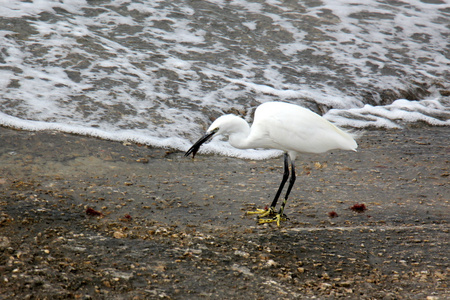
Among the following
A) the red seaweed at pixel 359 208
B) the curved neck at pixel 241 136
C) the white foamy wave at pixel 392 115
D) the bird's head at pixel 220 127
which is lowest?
the white foamy wave at pixel 392 115

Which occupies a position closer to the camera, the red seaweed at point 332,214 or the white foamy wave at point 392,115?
the red seaweed at point 332,214

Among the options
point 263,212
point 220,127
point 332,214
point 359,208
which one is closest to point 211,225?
point 263,212

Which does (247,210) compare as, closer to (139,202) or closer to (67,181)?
(139,202)

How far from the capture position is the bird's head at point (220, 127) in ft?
12.8

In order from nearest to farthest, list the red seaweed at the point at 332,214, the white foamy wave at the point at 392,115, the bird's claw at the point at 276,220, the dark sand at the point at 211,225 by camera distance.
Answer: the dark sand at the point at 211,225 < the bird's claw at the point at 276,220 < the red seaweed at the point at 332,214 < the white foamy wave at the point at 392,115

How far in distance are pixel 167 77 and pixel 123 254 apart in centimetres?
394

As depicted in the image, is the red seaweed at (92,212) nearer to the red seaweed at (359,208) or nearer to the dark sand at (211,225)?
the dark sand at (211,225)

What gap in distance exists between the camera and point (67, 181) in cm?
415

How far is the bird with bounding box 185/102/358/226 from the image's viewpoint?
3953 mm

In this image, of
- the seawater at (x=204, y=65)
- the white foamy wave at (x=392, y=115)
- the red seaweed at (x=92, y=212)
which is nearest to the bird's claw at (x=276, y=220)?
the red seaweed at (x=92, y=212)

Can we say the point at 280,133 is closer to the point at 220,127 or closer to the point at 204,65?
the point at 220,127

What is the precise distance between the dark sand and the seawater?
590 mm

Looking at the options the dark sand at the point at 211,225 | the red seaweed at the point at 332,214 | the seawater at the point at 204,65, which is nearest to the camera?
the dark sand at the point at 211,225

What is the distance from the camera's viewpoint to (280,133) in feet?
13.0
